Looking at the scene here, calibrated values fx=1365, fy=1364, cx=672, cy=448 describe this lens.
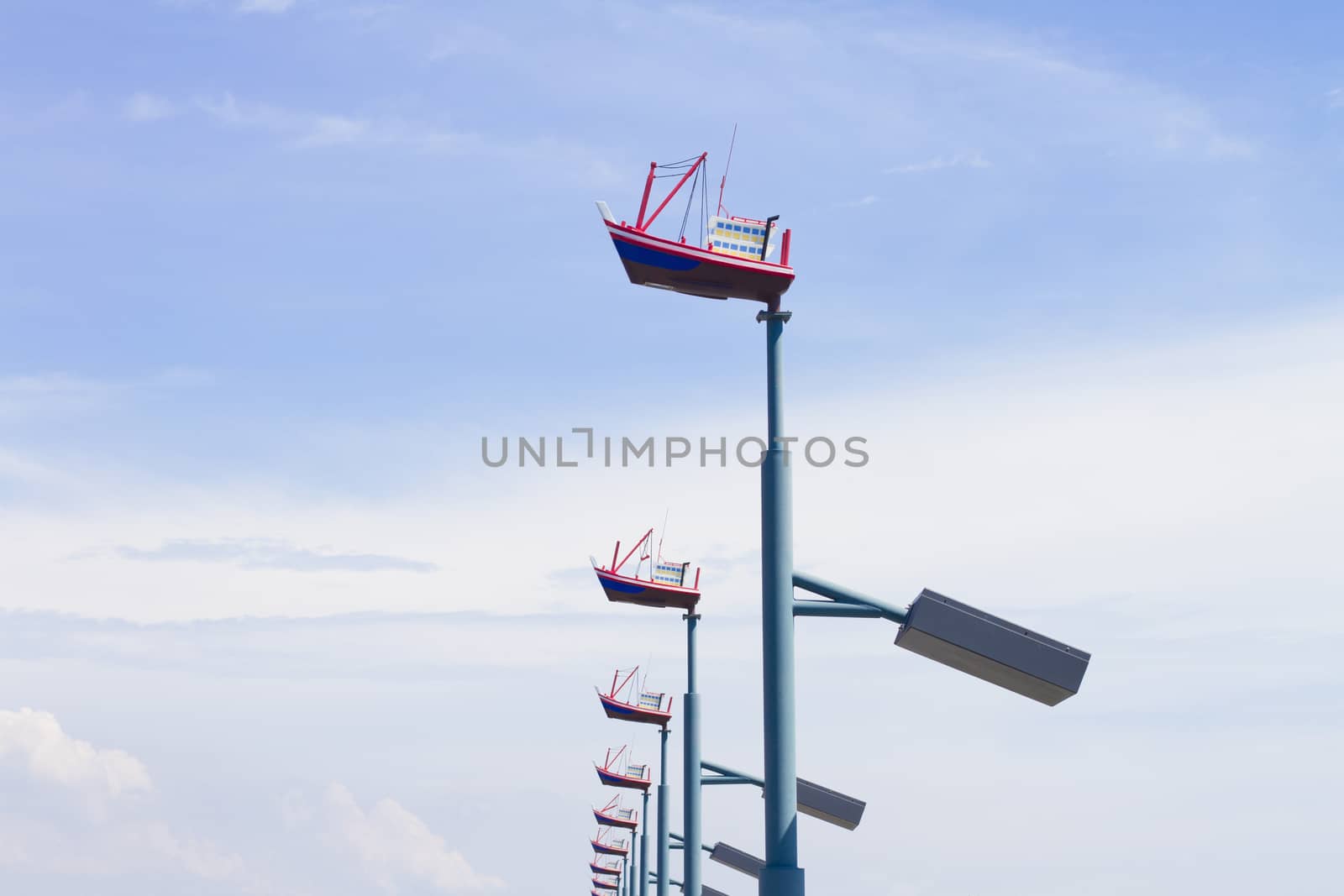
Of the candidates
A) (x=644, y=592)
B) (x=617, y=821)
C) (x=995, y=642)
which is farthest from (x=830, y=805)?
(x=617, y=821)

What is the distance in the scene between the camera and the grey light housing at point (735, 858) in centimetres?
4619

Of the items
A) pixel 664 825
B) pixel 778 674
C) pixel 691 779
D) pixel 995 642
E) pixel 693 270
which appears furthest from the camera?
pixel 664 825

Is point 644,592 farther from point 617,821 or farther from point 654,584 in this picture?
point 617,821

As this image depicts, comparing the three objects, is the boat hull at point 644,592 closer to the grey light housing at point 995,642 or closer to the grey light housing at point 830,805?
the grey light housing at point 830,805

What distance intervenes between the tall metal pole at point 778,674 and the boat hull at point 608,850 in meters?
56.3

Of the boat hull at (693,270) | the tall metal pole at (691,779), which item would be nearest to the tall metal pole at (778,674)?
the boat hull at (693,270)

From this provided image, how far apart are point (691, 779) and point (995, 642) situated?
58.6 feet

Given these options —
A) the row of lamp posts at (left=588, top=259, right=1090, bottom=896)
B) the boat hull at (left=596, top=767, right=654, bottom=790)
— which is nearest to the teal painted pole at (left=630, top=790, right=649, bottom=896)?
the boat hull at (left=596, top=767, right=654, bottom=790)

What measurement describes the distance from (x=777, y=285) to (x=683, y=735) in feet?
59.1

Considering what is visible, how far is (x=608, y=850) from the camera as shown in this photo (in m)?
68.9

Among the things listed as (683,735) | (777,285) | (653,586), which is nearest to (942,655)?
(777,285)

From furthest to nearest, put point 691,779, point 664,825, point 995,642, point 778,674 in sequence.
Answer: point 664,825 → point 691,779 → point 995,642 → point 778,674

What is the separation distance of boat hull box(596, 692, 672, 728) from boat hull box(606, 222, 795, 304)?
27685 mm

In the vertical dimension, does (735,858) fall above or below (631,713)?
below
